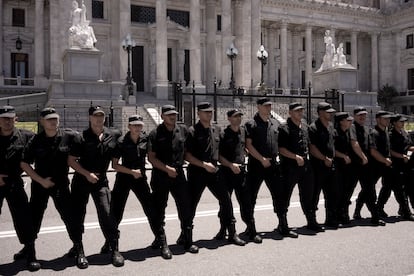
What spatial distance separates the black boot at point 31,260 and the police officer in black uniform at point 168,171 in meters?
1.55

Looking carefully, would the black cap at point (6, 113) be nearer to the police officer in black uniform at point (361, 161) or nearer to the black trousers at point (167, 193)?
the black trousers at point (167, 193)

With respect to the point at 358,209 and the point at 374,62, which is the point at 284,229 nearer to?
the point at 358,209

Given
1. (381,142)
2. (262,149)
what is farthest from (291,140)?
(381,142)

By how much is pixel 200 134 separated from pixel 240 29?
3492 cm

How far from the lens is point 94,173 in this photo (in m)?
5.73

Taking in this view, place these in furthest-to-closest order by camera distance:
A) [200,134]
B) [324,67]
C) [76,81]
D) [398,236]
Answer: [324,67]
[76,81]
[398,236]
[200,134]

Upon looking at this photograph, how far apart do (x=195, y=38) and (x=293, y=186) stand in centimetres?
3030

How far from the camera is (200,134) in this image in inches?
251

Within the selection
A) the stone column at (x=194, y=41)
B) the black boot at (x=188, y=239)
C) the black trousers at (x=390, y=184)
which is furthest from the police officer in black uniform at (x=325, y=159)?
the stone column at (x=194, y=41)

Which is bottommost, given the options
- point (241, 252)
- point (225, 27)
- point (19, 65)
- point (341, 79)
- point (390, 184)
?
point (241, 252)

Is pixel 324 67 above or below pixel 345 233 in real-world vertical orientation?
above

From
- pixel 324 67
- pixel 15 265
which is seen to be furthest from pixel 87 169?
pixel 324 67

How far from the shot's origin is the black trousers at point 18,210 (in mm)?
5508

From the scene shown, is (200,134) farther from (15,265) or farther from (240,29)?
(240,29)
